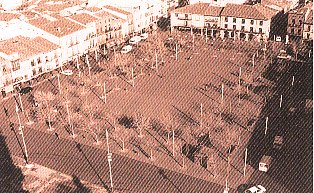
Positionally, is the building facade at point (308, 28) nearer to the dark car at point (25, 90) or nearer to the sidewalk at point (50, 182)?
the dark car at point (25, 90)

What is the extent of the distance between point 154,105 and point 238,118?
47.5ft

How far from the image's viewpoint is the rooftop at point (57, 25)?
87.9 metres

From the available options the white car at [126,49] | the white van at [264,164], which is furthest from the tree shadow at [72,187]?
the white car at [126,49]

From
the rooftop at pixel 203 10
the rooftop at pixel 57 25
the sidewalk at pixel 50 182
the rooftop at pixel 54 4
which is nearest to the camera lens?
the sidewalk at pixel 50 182

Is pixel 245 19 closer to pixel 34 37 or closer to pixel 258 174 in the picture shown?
pixel 34 37

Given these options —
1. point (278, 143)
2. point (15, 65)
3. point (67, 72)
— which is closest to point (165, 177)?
point (278, 143)

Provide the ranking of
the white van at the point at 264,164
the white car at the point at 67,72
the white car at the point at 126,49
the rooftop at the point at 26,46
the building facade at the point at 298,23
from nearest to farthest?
the white van at the point at 264,164
the rooftop at the point at 26,46
the white car at the point at 67,72
the white car at the point at 126,49
the building facade at the point at 298,23

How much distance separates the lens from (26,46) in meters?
81.6

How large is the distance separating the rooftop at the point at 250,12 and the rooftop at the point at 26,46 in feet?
142

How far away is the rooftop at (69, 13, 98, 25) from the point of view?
93894 mm

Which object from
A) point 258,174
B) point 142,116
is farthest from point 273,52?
point 258,174

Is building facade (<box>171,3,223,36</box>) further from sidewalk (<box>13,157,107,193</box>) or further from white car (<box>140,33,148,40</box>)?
sidewalk (<box>13,157,107,193</box>)

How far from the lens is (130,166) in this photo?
52.2m

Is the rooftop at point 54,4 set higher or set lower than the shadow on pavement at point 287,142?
higher
